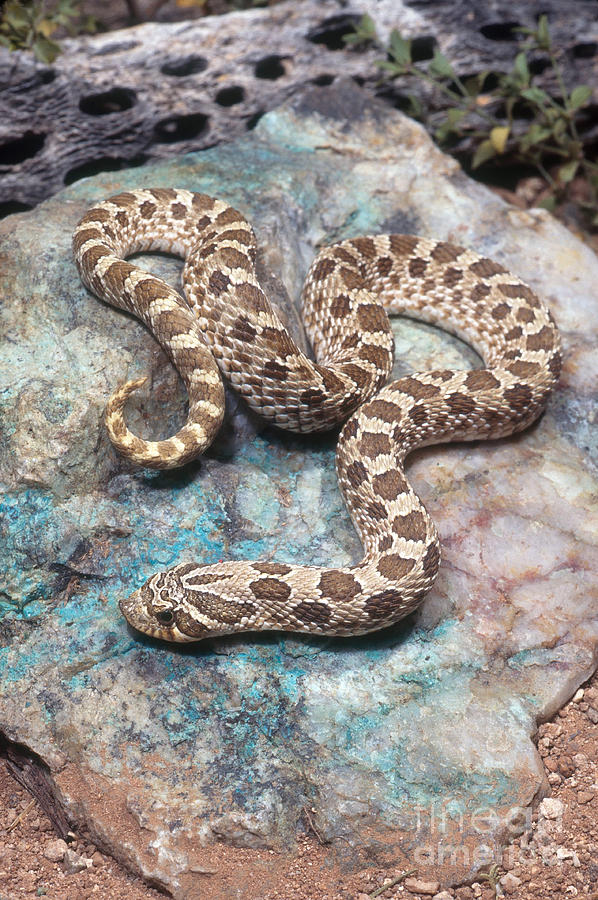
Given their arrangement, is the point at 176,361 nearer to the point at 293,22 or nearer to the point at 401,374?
the point at 401,374

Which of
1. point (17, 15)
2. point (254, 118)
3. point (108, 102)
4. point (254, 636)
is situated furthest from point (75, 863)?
point (17, 15)

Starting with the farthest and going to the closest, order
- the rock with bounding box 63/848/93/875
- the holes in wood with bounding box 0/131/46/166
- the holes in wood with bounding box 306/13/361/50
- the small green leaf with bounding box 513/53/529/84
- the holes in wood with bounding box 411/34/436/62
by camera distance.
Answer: the holes in wood with bounding box 411/34/436/62, the holes in wood with bounding box 306/13/361/50, the small green leaf with bounding box 513/53/529/84, the holes in wood with bounding box 0/131/46/166, the rock with bounding box 63/848/93/875

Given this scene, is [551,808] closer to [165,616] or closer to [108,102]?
[165,616]

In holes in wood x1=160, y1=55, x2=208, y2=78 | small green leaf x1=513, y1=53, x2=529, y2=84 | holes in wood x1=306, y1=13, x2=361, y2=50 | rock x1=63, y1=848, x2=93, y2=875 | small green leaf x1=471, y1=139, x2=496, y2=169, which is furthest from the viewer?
small green leaf x1=471, y1=139, x2=496, y2=169

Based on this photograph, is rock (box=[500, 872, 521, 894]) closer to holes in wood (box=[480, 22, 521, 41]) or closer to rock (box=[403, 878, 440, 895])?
rock (box=[403, 878, 440, 895])

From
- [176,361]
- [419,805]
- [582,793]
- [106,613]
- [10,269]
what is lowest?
[582,793]

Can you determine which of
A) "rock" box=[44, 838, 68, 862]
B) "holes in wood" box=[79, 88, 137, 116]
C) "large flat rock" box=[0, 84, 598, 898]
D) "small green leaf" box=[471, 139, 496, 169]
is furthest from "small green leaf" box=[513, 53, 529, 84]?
"rock" box=[44, 838, 68, 862]

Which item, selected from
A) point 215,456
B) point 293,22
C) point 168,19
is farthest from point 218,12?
point 215,456
